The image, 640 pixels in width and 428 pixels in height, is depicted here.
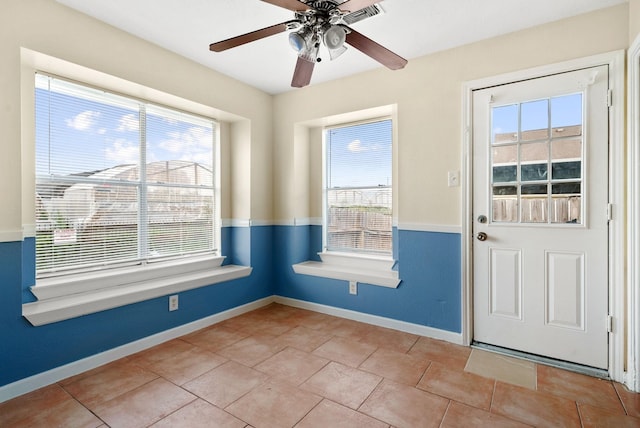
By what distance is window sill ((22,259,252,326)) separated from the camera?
213 cm

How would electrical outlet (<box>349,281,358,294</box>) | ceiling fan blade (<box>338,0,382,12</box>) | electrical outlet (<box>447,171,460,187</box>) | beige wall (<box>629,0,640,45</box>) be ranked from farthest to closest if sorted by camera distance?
electrical outlet (<box>349,281,358,294</box>) → electrical outlet (<box>447,171,460,187</box>) → beige wall (<box>629,0,640,45</box>) → ceiling fan blade (<box>338,0,382,12</box>)

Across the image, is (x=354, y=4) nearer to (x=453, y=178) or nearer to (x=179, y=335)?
(x=453, y=178)

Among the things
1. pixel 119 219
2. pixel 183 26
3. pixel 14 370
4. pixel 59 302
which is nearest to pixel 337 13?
pixel 183 26

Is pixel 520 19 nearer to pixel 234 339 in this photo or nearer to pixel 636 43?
pixel 636 43

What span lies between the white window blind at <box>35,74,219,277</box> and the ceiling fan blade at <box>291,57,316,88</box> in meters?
1.55

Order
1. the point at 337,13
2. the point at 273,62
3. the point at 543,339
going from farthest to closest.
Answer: the point at 273,62
the point at 543,339
the point at 337,13

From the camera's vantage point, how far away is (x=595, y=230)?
2.24m

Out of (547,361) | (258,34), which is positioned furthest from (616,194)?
(258,34)

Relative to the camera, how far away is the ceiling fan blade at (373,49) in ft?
6.05

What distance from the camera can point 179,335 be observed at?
2910 millimetres

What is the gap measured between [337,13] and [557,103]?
1772 mm

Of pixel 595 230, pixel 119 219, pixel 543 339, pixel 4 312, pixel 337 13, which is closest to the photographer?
pixel 337 13

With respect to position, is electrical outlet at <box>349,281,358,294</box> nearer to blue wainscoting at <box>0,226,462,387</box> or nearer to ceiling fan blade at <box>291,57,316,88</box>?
blue wainscoting at <box>0,226,462,387</box>

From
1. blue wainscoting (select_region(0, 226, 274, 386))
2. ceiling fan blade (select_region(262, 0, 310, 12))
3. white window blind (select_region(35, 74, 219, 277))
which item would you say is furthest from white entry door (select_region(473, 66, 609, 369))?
white window blind (select_region(35, 74, 219, 277))
